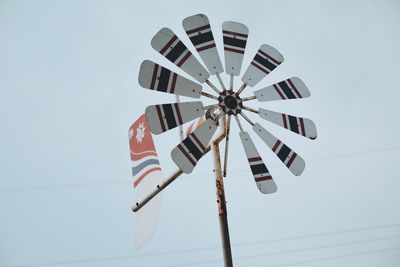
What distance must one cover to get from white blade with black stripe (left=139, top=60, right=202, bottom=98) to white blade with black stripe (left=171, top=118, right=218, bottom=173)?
1.56 ft

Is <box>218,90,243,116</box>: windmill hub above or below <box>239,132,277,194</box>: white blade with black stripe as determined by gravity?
above

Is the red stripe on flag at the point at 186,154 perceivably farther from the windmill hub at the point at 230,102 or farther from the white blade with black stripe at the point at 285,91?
the white blade with black stripe at the point at 285,91

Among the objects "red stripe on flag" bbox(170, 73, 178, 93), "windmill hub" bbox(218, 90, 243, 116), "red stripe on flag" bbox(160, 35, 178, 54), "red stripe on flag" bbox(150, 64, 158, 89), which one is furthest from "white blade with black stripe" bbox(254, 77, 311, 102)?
"red stripe on flag" bbox(150, 64, 158, 89)

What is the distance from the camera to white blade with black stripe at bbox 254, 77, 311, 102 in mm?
4996

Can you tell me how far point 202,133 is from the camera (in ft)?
14.3

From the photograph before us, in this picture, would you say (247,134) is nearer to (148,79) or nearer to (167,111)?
(167,111)

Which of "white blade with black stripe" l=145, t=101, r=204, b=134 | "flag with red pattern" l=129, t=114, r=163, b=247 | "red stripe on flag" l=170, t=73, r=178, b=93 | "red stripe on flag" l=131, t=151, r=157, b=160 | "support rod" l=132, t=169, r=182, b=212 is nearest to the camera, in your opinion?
"white blade with black stripe" l=145, t=101, r=204, b=134

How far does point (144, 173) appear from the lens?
6727mm

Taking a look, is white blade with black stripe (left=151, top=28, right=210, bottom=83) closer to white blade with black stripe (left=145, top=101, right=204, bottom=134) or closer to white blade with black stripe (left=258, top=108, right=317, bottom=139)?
white blade with black stripe (left=145, top=101, right=204, bottom=134)

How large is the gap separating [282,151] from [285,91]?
37.2 inches

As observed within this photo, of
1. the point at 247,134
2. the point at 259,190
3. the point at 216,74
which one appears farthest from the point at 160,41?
the point at 259,190

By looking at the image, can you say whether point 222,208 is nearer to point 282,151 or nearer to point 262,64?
point 282,151

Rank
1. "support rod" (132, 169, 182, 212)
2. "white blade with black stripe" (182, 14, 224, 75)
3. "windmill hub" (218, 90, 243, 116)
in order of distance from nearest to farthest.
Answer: "white blade with black stripe" (182, 14, 224, 75) < "windmill hub" (218, 90, 243, 116) < "support rod" (132, 169, 182, 212)

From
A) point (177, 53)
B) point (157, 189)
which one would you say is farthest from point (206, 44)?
point (157, 189)
